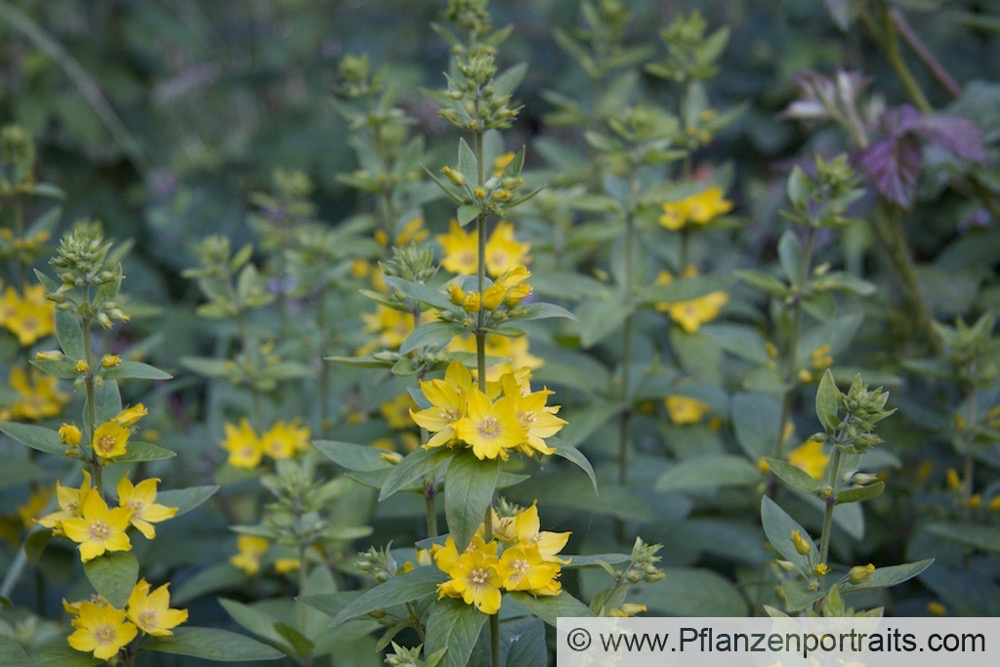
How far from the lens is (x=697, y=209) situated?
2.21 metres

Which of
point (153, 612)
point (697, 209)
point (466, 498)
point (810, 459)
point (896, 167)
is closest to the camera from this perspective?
Result: point (466, 498)

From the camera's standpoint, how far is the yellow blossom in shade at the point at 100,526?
1.26 metres

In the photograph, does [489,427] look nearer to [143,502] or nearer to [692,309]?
[143,502]

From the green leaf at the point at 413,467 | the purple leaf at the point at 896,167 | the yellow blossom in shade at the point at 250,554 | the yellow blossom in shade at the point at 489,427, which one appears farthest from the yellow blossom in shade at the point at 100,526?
the purple leaf at the point at 896,167

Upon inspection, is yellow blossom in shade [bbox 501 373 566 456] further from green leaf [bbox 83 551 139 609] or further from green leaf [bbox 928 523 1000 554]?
green leaf [bbox 928 523 1000 554]

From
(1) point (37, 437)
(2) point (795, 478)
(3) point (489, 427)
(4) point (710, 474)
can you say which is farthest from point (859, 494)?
(1) point (37, 437)

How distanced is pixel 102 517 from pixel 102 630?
0.16 m

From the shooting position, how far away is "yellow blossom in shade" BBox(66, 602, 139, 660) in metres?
1.27

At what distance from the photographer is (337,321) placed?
2.33 meters

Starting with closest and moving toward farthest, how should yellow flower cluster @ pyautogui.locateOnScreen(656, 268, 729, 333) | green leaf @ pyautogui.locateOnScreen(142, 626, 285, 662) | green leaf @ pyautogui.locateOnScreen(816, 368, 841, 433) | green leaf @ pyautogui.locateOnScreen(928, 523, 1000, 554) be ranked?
green leaf @ pyautogui.locateOnScreen(816, 368, 841, 433) < green leaf @ pyautogui.locateOnScreen(142, 626, 285, 662) < green leaf @ pyautogui.locateOnScreen(928, 523, 1000, 554) < yellow flower cluster @ pyautogui.locateOnScreen(656, 268, 729, 333)

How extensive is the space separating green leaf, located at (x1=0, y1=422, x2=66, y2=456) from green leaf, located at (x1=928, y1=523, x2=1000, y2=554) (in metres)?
1.47

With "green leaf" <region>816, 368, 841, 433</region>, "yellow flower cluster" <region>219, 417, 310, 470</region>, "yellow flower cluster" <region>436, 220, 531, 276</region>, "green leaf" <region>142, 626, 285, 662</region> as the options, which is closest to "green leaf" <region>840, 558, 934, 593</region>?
"green leaf" <region>816, 368, 841, 433</region>

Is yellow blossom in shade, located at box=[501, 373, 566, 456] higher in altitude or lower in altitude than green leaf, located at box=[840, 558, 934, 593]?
higher

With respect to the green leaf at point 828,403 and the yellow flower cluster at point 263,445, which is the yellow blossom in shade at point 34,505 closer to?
the yellow flower cluster at point 263,445
